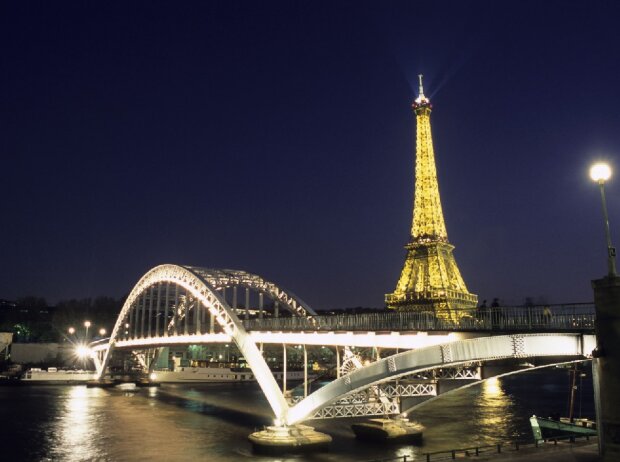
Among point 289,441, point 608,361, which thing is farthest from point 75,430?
point 608,361

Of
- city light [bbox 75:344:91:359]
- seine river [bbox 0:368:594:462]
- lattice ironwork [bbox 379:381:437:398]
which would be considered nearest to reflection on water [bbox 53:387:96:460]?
seine river [bbox 0:368:594:462]

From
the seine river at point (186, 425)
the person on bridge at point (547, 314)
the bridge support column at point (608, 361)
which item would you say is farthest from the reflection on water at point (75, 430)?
the bridge support column at point (608, 361)

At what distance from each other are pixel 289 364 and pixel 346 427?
7721 centimetres

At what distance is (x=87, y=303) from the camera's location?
14350 cm

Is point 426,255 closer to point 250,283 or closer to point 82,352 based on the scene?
point 250,283

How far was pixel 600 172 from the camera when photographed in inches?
558

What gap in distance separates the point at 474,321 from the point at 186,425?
2970 cm

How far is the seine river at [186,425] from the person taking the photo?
111 feet

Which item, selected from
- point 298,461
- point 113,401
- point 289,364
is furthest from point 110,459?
point 289,364

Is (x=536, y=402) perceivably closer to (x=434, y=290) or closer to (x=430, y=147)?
(x=434, y=290)

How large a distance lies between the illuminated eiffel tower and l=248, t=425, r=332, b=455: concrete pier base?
4098 centimetres

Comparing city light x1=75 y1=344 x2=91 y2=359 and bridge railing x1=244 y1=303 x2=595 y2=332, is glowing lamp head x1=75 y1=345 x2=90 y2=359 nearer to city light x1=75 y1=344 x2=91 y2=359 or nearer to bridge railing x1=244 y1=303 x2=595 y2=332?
city light x1=75 y1=344 x2=91 y2=359

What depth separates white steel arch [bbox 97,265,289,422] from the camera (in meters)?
33.8

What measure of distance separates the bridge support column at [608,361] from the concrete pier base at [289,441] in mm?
19335
